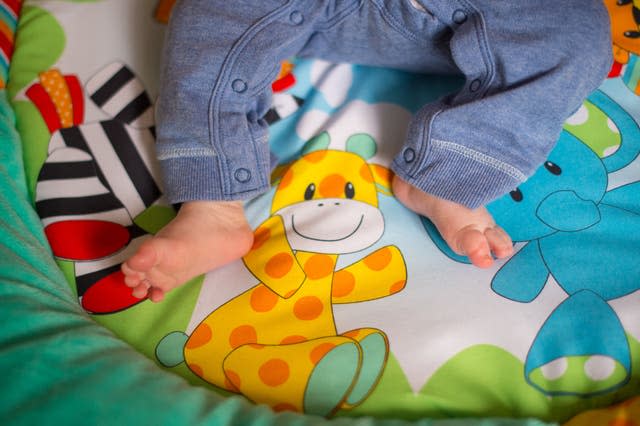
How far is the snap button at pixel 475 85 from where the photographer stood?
847 mm

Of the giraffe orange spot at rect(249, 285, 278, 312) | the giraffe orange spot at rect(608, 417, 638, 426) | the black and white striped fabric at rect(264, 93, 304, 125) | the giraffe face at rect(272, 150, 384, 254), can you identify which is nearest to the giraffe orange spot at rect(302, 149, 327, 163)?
the giraffe face at rect(272, 150, 384, 254)

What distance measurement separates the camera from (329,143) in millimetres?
942

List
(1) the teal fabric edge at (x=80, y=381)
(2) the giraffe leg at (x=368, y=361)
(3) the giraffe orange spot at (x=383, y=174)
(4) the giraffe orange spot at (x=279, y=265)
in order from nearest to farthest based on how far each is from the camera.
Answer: (1) the teal fabric edge at (x=80, y=381)
(2) the giraffe leg at (x=368, y=361)
(4) the giraffe orange spot at (x=279, y=265)
(3) the giraffe orange spot at (x=383, y=174)

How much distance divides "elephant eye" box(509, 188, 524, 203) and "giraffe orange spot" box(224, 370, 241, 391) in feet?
1.52

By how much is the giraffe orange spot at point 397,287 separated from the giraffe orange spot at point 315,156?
0.24 metres

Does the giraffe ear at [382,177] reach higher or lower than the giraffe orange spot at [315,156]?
lower

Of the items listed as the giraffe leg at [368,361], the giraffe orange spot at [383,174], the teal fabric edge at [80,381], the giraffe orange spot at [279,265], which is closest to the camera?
the teal fabric edge at [80,381]

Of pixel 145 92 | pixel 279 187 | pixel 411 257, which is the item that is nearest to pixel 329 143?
pixel 279 187

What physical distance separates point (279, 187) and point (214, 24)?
9.9 inches

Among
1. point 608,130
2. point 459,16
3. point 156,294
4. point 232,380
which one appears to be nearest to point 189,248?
→ point 156,294

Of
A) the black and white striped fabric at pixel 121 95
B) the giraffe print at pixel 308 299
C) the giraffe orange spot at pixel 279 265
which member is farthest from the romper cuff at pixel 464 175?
the black and white striped fabric at pixel 121 95

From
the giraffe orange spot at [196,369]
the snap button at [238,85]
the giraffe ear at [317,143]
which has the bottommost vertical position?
the giraffe orange spot at [196,369]

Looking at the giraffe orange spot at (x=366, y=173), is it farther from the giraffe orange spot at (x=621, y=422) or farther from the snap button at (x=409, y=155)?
the giraffe orange spot at (x=621, y=422)

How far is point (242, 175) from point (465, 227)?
0.31 m
